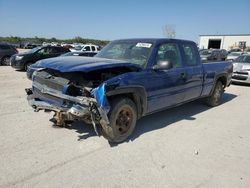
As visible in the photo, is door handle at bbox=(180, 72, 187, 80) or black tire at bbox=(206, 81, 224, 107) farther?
black tire at bbox=(206, 81, 224, 107)

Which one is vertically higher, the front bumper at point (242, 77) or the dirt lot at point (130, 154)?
the front bumper at point (242, 77)

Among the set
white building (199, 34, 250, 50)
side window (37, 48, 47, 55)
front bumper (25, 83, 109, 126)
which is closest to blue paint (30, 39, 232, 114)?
front bumper (25, 83, 109, 126)

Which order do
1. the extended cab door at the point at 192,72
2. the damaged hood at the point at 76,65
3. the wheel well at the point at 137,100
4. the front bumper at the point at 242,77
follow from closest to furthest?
1. the damaged hood at the point at 76,65
2. the wheel well at the point at 137,100
3. the extended cab door at the point at 192,72
4. the front bumper at the point at 242,77

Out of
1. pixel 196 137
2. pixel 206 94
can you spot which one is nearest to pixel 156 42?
pixel 196 137

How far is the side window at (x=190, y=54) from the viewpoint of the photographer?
6012 mm

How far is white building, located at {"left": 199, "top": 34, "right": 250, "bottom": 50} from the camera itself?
58.1m

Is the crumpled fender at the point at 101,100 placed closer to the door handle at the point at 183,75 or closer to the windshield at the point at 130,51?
the windshield at the point at 130,51

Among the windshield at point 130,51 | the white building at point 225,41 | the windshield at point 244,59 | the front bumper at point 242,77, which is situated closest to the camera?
the windshield at point 130,51

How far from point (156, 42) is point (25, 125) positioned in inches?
124

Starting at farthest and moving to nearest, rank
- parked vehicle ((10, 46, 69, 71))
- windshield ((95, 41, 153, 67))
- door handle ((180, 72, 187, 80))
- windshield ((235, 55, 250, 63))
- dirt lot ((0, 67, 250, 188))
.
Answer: parked vehicle ((10, 46, 69, 71)) < windshield ((235, 55, 250, 63)) < door handle ((180, 72, 187, 80)) < windshield ((95, 41, 153, 67)) < dirt lot ((0, 67, 250, 188))

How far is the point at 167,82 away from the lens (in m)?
5.21

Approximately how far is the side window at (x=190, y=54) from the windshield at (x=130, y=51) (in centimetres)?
126

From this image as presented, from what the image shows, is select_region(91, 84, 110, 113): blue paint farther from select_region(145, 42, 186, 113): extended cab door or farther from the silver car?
the silver car

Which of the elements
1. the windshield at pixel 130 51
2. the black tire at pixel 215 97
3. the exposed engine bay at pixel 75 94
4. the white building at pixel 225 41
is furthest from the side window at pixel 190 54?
the white building at pixel 225 41
